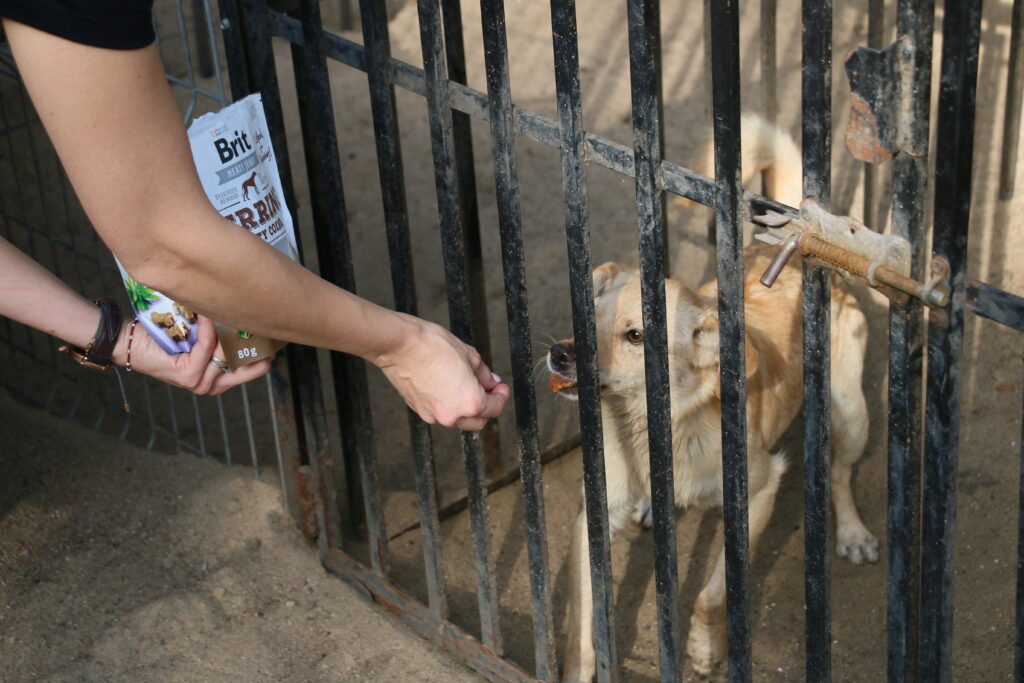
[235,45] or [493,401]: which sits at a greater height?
[235,45]

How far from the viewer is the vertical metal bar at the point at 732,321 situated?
1.77 meters

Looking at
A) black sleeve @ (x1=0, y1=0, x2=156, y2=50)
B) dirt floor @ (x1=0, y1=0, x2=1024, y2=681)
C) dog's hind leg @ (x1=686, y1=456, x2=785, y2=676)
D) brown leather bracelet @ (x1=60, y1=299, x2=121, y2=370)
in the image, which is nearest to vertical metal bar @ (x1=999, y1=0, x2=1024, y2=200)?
dirt floor @ (x1=0, y1=0, x2=1024, y2=681)

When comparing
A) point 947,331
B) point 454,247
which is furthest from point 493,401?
point 947,331

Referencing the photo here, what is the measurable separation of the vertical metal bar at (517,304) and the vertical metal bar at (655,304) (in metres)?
0.30

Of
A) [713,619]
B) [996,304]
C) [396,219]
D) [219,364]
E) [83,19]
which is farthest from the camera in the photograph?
[713,619]

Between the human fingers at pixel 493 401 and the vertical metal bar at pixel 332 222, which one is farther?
the vertical metal bar at pixel 332 222

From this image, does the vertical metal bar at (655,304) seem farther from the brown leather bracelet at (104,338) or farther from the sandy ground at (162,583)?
the brown leather bracelet at (104,338)

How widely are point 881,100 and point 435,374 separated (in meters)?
0.87

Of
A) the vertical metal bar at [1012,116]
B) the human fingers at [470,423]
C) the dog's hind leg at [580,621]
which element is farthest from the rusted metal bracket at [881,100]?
the vertical metal bar at [1012,116]

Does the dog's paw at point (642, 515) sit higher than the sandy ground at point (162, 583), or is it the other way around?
the sandy ground at point (162, 583)

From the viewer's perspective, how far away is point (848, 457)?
3943mm

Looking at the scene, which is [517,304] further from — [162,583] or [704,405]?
[162,583]

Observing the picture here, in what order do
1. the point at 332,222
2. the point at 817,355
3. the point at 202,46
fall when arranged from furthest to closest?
1. the point at 202,46
2. the point at 332,222
3. the point at 817,355

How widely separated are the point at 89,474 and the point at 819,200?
2610mm
